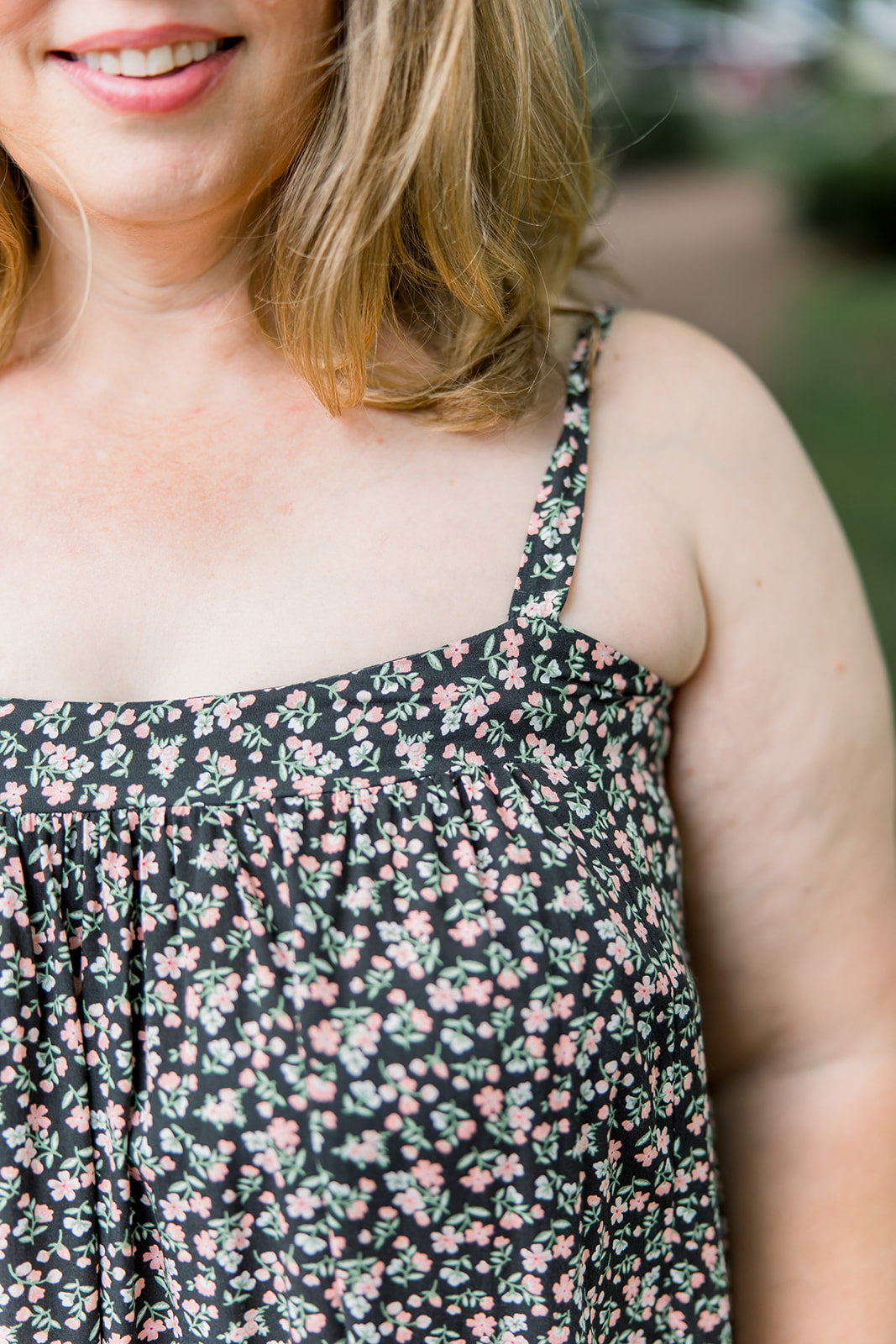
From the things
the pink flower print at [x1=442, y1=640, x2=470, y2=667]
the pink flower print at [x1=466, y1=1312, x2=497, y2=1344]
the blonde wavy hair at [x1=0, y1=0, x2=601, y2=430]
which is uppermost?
the blonde wavy hair at [x1=0, y1=0, x2=601, y2=430]

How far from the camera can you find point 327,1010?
0.97 m

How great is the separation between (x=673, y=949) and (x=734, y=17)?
12.8 m

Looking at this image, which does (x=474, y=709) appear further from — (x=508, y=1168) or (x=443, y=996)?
(x=508, y=1168)

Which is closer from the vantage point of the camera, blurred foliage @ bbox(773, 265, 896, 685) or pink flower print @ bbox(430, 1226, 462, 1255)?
pink flower print @ bbox(430, 1226, 462, 1255)

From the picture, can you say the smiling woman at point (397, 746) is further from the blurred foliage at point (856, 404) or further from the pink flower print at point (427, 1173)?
the blurred foliage at point (856, 404)

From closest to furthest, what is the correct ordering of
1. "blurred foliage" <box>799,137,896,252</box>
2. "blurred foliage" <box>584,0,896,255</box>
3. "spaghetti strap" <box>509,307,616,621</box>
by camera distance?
"spaghetti strap" <box>509,307,616,621</box> < "blurred foliage" <box>799,137,896,252</box> < "blurred foliage" <box>584,0,896,255</box>

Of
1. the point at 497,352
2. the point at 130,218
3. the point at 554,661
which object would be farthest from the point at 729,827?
the point at 130,218

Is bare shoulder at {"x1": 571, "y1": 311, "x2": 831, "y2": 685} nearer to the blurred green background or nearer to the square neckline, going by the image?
the square neckline

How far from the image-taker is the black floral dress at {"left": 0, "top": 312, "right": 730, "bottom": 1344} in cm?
97

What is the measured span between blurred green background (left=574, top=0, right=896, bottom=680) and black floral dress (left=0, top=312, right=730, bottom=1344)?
71 centimetres

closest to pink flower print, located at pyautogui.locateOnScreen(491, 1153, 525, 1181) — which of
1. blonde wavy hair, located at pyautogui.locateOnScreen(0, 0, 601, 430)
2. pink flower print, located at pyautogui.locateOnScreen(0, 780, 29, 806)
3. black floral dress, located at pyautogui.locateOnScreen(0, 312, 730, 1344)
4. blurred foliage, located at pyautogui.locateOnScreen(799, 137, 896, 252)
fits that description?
black floral dress, located at pyautogui.locateOnScreen(0, 312, 730, 1344)

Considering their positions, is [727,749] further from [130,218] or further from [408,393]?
[130,218]

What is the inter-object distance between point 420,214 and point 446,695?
1.54ft

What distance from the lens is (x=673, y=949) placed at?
1.08 meters
